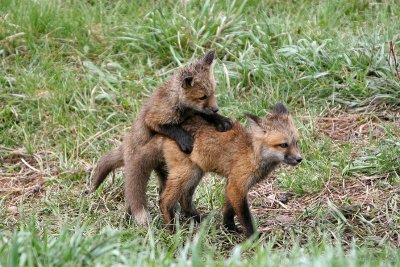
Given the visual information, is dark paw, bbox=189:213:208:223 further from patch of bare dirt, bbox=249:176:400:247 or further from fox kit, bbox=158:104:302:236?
patch of bare dirt, bbox=249:176:400:247

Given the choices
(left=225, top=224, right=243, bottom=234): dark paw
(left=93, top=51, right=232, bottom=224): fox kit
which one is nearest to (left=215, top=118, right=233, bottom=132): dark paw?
(left=93, top=51, right=232, bottom=224): fox kit

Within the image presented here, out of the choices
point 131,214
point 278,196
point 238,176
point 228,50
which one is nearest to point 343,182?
point 278,196

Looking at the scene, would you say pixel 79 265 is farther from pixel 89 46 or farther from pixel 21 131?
pixel 89 46

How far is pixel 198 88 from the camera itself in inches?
320

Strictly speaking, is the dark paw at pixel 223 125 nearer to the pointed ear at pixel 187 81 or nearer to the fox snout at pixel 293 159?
the pointed ear at pixel 187 81

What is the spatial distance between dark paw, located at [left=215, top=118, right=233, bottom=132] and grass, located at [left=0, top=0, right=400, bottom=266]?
0.79m

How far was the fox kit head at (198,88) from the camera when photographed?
8.04 metres

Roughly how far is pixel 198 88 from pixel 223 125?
541 millimetres

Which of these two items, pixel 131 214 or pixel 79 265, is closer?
pixel 79 265

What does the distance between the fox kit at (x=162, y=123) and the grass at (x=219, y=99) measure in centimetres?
38

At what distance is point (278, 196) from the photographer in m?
8.71

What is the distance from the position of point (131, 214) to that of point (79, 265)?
269 cm

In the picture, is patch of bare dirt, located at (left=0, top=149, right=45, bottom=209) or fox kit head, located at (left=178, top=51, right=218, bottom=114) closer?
fox kit head, located at (left=178, top=51, right=218, bottom=114)

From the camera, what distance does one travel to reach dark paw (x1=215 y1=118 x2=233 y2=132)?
25.5 ft
